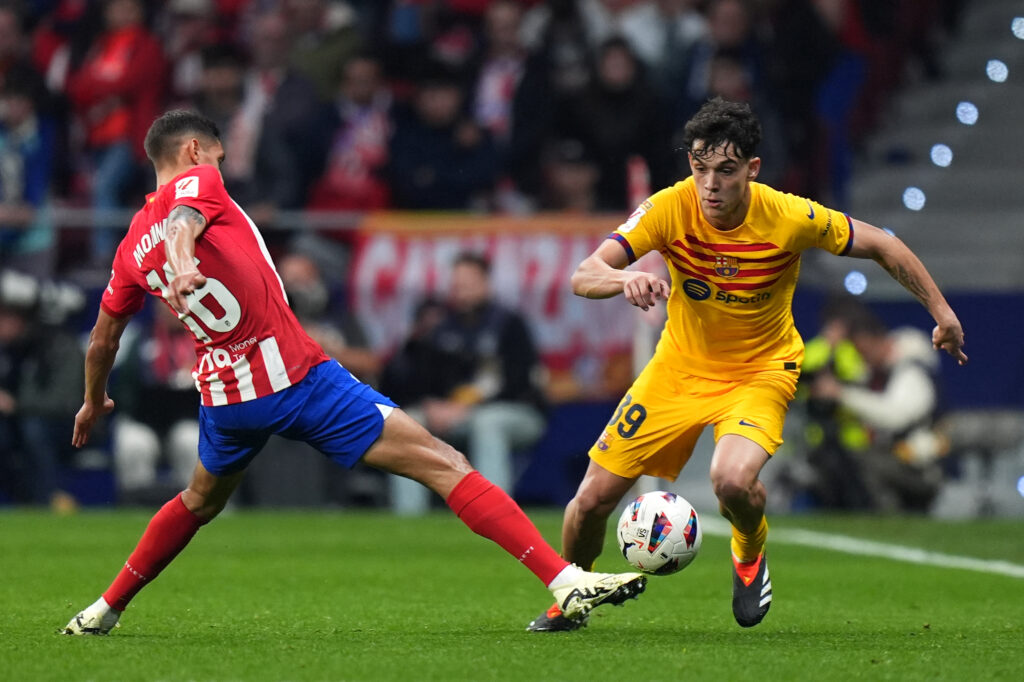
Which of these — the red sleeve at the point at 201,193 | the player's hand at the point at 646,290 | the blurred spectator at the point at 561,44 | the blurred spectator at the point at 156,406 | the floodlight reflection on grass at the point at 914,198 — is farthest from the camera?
the floodlight reflection on grass at the point at 914,198

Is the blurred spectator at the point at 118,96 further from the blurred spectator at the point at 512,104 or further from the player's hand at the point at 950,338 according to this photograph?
the player's hand at the point at 950,338

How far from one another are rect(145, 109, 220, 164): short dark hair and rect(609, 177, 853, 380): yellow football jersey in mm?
1715

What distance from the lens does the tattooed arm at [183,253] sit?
584cm

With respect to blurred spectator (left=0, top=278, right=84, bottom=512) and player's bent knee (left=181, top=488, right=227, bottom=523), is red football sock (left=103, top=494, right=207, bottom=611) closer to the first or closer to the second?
player's bent knee (left=181, top=488, right=227, bottom=523)

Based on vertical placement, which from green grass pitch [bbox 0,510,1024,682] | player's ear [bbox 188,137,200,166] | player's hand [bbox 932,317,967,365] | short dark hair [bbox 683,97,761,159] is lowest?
green grass pitch [bbox 0,510,1024,682]

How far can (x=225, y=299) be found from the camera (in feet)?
21.0

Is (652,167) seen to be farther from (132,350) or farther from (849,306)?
(132,350)

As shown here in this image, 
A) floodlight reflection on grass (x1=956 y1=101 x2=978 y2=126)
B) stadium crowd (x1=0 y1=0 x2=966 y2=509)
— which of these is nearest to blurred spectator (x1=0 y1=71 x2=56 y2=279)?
stadium crowd (x1=0 y1=0 x2=966 y2=509)

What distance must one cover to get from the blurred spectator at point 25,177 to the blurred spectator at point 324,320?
6.85 feet

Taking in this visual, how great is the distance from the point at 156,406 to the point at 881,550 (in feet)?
20.1

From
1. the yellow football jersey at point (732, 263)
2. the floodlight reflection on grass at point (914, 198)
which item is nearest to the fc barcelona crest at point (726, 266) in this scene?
the yellow football jersey at point (732, 263)

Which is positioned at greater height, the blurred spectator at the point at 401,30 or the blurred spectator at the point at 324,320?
the blurred spectator at the point at 401,30

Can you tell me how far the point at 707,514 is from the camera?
14812mm

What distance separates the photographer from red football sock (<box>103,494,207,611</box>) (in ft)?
22.0
